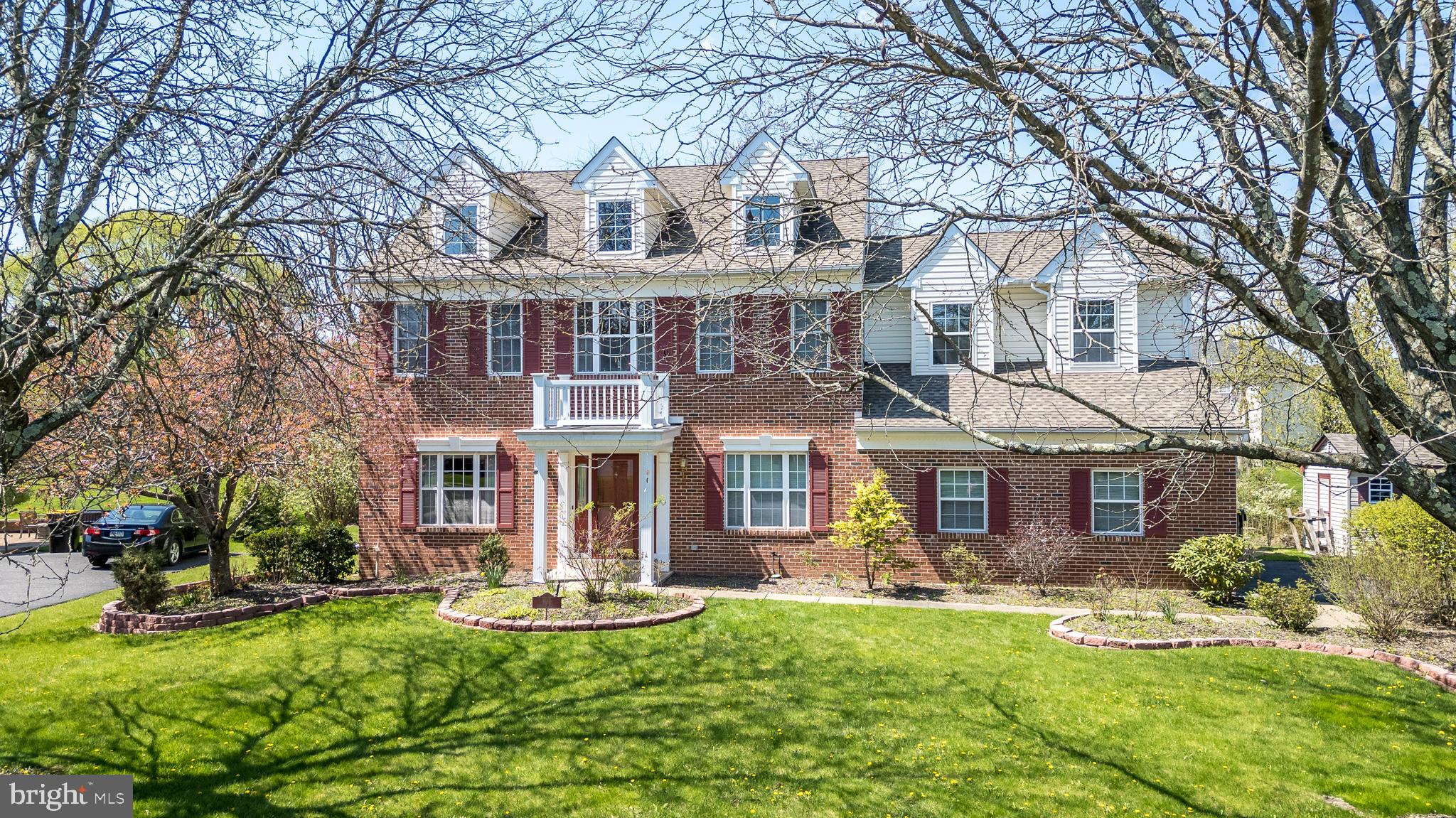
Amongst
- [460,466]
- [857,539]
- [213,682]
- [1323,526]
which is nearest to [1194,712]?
[857,539]

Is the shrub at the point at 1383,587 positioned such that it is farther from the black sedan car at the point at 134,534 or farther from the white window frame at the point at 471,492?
the black sedan car at the point at 134,534

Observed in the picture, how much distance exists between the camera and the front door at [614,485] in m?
16.4

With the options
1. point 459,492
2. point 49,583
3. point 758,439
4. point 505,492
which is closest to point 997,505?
point 758,439

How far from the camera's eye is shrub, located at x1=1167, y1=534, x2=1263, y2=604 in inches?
527

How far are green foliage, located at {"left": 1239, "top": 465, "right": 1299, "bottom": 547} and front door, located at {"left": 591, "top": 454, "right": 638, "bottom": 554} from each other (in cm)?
1902

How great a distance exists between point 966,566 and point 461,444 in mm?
10059

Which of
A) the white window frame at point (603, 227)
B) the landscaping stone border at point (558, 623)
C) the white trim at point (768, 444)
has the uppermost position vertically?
the white window frame at point (603, 227)

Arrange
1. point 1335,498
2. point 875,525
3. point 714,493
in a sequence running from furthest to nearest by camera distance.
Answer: point 1335,498, point 714,493, point 875,525

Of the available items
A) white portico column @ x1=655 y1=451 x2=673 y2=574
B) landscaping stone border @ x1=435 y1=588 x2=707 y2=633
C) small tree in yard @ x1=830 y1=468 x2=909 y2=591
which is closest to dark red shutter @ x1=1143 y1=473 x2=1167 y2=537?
small tree in yard @ x1=830 y1=468 x2=909 y2=591

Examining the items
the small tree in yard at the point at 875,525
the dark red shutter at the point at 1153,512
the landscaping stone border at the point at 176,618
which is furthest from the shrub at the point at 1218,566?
the landscaping stone border at the point at 176,618

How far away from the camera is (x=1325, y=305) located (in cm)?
423

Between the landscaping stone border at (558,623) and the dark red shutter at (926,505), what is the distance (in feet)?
17.3

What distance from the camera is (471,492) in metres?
16.9

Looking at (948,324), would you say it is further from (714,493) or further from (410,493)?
(410,493)
